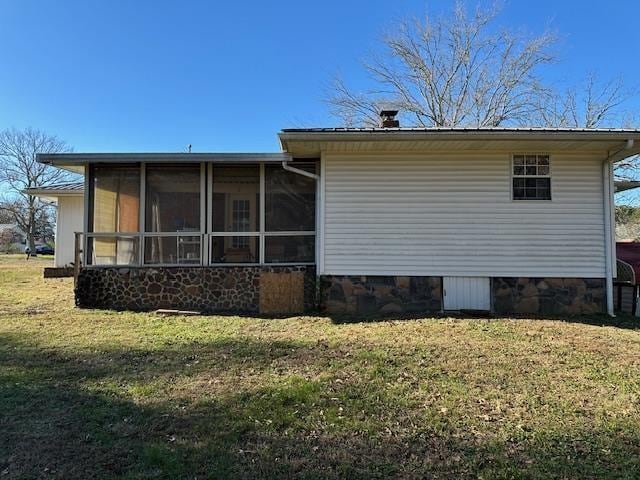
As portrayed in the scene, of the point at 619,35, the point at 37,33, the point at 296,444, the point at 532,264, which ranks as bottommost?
the point at 296,444

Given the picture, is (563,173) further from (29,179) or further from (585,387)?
(29,179)

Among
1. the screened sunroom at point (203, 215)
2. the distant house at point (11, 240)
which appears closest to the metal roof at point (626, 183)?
the screened sunroom at point (203, 215)

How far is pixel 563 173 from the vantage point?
7887 mm

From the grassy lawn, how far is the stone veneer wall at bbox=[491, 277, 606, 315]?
1.22 metres

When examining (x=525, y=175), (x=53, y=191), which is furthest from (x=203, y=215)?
(x=53, y=191)

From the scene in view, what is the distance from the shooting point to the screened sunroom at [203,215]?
8.59 metres

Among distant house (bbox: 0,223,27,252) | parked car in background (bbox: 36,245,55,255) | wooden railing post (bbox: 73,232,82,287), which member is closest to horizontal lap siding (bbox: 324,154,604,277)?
wooden railing post (bbox: 73,232,82,287)

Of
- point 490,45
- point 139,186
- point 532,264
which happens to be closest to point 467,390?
point 532,264

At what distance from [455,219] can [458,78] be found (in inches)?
549

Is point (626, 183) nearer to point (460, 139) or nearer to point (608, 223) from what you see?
point (608, 223)

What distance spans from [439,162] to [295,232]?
287 centimetres

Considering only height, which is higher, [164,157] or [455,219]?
[164,157]

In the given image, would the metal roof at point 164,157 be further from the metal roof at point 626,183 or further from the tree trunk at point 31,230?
the tree trunk at point 31,230

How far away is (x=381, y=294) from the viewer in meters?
8.05
